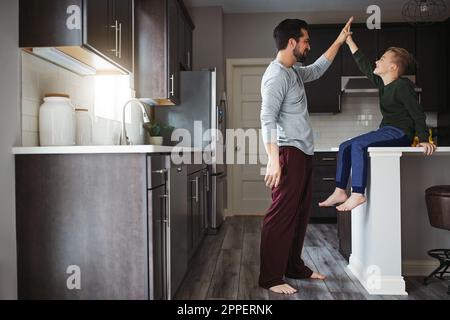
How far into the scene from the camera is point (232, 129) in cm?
564

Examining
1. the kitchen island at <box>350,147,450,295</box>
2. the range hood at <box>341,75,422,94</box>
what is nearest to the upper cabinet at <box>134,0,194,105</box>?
the kitchen island at <box>350,147,450,295</box>

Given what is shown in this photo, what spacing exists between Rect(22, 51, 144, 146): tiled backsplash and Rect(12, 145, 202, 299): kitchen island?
23 cm

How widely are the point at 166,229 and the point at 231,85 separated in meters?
3.74

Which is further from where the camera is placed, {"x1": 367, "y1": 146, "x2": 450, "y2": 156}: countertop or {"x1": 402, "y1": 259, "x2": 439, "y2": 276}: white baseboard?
{"x1": 402, "y1": 259, "x2": 439, "y2": 276}: white baseboard

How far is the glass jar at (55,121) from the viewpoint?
2.08 metres

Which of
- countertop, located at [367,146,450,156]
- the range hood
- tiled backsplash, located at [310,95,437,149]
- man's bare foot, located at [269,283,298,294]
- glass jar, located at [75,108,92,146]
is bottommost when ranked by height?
man's bare foot, located at [269,283,298,294]

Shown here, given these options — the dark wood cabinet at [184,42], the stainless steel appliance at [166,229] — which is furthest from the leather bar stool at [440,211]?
the dark wood cabinet at [184,42]

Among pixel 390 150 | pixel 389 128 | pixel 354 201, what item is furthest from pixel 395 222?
pixel 389 128

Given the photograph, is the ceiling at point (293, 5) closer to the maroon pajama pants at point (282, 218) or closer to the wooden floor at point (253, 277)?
the wooden floor at point (253, 277)

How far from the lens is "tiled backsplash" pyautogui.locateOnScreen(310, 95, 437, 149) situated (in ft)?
17.9

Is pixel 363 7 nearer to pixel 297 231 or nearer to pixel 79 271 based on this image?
pixel 297 231

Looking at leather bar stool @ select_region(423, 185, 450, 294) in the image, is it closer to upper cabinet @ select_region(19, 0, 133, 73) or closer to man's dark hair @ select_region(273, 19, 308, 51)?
man's dark hair @ select_region(273, 19, 308, 51)
